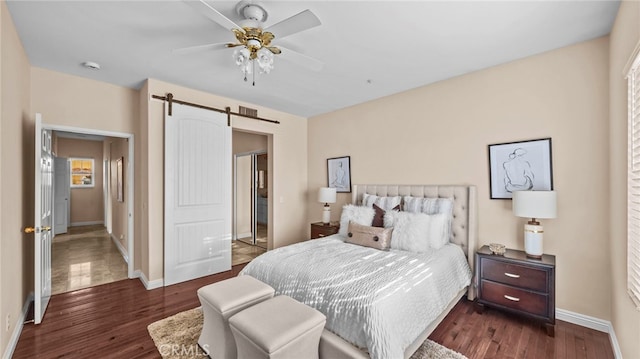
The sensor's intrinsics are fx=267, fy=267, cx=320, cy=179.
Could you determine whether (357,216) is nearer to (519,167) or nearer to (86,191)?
(519,167)

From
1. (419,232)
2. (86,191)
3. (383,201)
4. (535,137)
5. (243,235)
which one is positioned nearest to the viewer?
(535,137)

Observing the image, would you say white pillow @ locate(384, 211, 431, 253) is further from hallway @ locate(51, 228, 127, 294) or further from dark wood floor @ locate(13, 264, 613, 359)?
hallway @ locate(51, 228, 127, 294)

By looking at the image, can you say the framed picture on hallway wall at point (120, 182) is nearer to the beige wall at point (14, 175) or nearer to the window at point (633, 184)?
the beige wall at point (14, 175)

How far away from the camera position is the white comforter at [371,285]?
180 cm

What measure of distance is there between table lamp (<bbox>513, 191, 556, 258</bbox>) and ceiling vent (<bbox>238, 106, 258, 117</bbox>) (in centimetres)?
394

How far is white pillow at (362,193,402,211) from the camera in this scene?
3.78 meters

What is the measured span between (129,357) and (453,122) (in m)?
4.14

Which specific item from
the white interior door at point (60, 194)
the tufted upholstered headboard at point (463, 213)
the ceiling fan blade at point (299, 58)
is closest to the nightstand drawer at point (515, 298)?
the tufted upholstered headboard at point (463, 213)

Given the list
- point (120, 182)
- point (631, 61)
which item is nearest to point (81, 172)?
point (120, 182)

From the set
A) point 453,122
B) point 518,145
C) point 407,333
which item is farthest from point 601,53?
point 407,333

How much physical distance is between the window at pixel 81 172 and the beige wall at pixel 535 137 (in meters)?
9.32

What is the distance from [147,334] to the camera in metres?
2.47

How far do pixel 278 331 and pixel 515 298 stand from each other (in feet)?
7.87

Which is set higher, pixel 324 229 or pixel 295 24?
pixel 295 24
